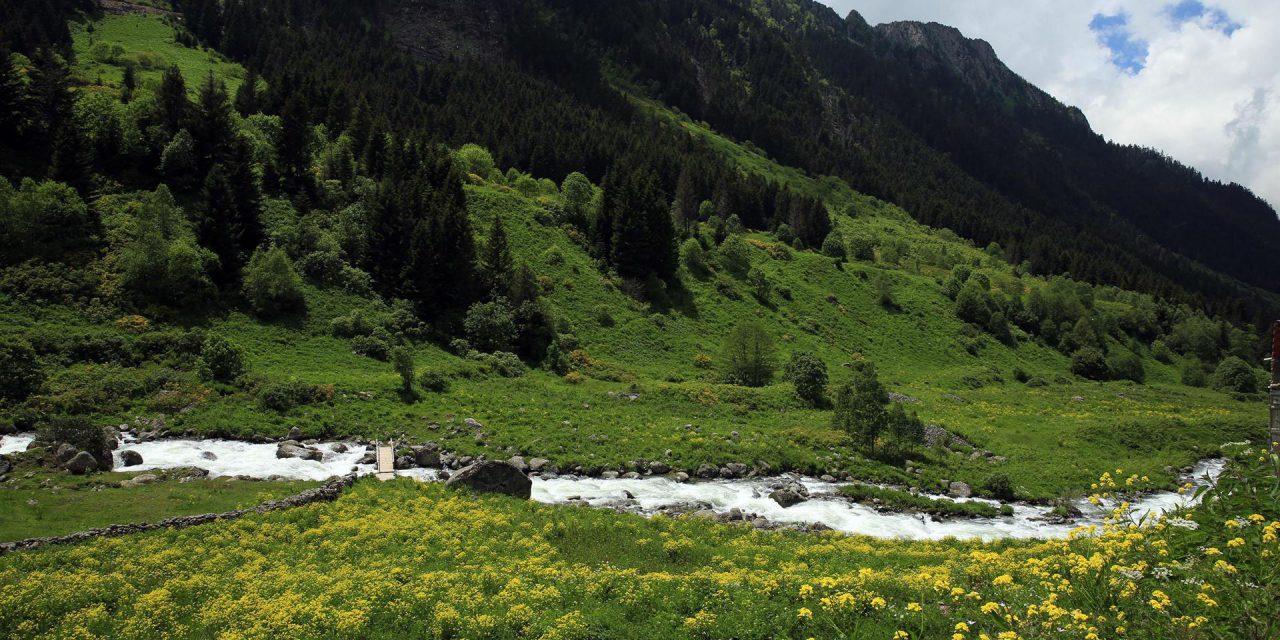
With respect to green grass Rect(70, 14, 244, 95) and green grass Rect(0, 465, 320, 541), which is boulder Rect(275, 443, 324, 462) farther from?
green grass Rect(70, 14, 244, 95)

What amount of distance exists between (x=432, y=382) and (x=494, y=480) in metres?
19.1

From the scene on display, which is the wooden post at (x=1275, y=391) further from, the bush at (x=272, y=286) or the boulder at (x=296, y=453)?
the bush at (x=272, y=286)

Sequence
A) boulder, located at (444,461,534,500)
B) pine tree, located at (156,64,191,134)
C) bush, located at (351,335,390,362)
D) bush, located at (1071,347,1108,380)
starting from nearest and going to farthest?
1. boulder, located at (444,461,534,500)
2. bush, located at (351,335,390,362)
3. pine tree, located at (156,64,191,134)
4. bush, located at (1071,347,1108,380)

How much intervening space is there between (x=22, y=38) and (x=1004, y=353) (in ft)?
531

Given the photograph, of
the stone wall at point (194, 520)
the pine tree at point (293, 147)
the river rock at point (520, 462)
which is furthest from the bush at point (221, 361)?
the pine tree at point (293, 147)

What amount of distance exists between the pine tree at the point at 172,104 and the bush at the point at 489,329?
118 ft

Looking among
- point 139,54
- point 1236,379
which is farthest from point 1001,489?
point 139,54

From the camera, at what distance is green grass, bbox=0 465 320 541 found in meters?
22.7

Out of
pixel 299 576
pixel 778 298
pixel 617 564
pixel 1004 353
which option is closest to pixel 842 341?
pixel 778 298

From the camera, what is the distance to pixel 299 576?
18.0m

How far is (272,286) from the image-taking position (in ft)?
170

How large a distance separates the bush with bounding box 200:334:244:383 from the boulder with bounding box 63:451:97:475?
1226 centimetres

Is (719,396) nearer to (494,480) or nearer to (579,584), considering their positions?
→ (494,480)

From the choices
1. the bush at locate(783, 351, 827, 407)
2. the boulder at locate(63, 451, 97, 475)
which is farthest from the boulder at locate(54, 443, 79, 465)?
the bush at locate(783, 351, 827, 407)
